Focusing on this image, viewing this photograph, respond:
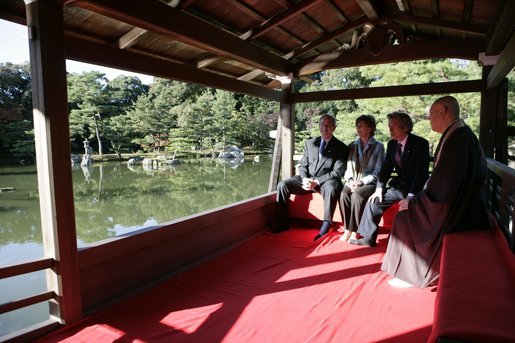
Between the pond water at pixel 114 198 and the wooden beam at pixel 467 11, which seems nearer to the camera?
the wooden beam at pixel 467 11

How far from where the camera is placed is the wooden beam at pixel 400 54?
11.8ft

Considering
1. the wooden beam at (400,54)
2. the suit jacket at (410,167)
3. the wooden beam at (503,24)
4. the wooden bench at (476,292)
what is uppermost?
the wooden beam at (400,54)

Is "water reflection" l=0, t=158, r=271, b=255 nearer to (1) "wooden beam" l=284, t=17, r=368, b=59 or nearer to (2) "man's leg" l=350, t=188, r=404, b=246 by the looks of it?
(1) "wooden beam" l=284, t=17, r=368, b=59

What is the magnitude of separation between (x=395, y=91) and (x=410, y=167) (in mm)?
1295

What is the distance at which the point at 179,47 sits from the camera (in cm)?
335

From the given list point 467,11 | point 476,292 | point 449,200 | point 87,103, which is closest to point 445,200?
point 449,200

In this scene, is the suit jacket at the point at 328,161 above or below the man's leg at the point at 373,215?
above

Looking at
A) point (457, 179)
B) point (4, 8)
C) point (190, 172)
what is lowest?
point (190, 172)

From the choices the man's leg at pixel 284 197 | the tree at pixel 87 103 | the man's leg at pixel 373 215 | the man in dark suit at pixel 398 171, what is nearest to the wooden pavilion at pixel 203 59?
the man's leg at pixel 284 197

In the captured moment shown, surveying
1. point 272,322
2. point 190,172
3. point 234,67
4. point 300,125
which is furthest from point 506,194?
point 190,172

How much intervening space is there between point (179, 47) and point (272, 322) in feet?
8.72

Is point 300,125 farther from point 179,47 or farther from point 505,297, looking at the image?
point 505,297

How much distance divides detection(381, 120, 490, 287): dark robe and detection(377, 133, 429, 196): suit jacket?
89cm

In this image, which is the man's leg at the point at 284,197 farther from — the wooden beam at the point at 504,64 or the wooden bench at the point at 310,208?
the wooden beam at the point at 504,64
